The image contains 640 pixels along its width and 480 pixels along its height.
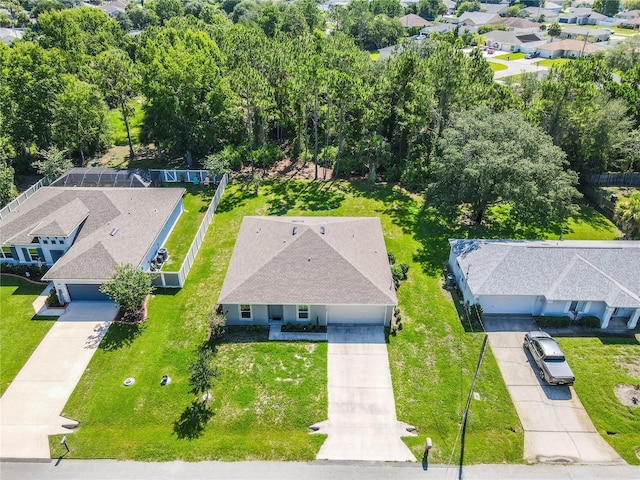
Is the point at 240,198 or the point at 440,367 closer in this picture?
the point at 440,367

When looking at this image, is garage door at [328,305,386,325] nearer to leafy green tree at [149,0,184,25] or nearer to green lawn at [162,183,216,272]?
green lawn at [162,183,216,272]

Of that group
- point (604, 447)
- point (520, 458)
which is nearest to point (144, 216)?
point (520, 458)

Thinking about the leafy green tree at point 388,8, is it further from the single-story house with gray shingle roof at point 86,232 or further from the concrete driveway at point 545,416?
the concrete driveway at point 545,416

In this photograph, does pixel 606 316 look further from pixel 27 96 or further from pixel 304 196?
pixel 27 96

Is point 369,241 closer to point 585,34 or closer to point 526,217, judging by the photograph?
point 526,217

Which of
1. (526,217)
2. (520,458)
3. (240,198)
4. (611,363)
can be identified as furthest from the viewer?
(240,198)

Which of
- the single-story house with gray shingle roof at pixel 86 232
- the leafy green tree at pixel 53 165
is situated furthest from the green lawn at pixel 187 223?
the leafy green tree at pixel 53 165
